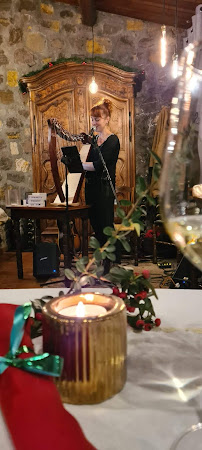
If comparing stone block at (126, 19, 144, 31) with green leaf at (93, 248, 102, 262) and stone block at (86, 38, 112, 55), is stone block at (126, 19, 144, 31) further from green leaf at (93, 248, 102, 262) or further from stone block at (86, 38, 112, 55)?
green leaf at (93, 248, 102, 262)

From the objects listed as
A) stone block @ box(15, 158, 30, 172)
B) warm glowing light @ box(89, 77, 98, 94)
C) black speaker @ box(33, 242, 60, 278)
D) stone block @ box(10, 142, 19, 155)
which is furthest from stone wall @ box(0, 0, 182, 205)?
black speaker @ box(33, 242, 60, 278)

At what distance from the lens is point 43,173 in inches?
187

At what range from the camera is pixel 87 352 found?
1.18ft

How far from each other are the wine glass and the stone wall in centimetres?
453

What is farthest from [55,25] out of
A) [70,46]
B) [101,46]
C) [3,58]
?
[3,58]

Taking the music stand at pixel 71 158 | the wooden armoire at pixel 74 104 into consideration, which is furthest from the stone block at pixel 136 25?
the music stand at pixel 71 158

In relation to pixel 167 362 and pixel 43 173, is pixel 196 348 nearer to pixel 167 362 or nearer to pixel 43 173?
pixel 167 362

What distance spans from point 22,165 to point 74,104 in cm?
104

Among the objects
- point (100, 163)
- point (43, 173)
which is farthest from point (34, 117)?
point (100, 163)

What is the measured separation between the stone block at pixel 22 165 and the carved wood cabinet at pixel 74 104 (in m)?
0.21

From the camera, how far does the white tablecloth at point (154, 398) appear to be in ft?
1.03

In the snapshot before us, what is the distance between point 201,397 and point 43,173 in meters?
4.54

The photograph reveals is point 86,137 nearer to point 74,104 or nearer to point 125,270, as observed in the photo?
point 74,104

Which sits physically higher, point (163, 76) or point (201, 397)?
point (163, 76)
